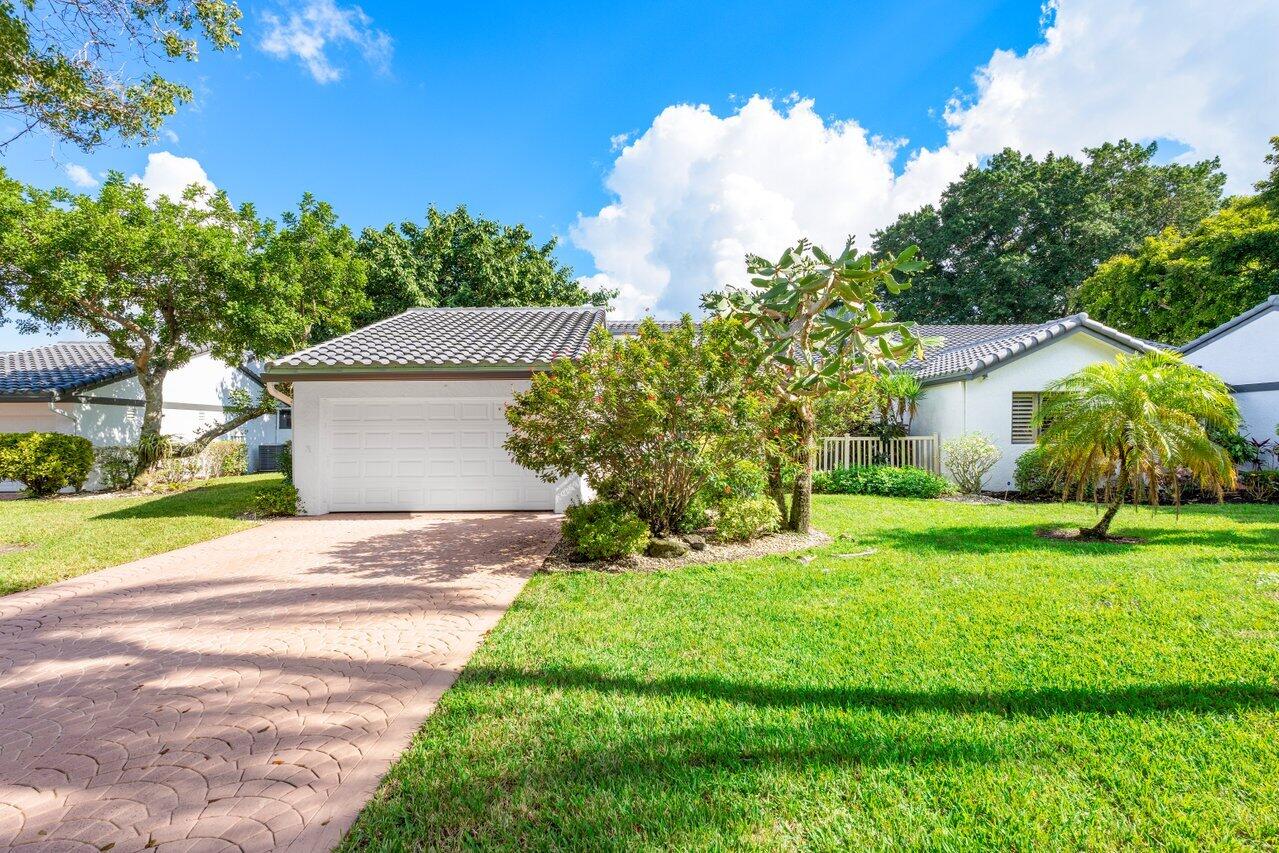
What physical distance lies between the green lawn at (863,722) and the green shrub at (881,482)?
716 centimetres

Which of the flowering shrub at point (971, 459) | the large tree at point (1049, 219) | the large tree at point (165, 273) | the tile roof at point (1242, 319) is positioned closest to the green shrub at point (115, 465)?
the large tree at point (165, 273)

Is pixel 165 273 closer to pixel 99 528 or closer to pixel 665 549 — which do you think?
pixel 99 528

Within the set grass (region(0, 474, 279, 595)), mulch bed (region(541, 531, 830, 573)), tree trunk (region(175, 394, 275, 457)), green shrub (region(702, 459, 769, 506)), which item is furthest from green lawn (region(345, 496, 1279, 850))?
tree trunk (region(175, 394, 275, 457))

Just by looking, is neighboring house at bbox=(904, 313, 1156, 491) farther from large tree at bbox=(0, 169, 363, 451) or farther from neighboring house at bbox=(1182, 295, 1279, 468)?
large tree at bbox=(0, 169, 363, 451)

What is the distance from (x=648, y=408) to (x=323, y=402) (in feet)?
25.9

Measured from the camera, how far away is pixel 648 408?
6.41 m

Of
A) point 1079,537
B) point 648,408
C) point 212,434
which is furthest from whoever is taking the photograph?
point 212,434

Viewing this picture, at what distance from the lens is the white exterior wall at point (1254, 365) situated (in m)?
13.7

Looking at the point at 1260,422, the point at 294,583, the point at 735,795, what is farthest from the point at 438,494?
the point at 1260,422

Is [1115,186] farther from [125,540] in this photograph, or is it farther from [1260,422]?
[125,540]

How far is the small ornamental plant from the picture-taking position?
664 cm

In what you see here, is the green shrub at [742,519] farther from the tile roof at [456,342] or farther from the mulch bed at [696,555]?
the tile roof at [456,342]

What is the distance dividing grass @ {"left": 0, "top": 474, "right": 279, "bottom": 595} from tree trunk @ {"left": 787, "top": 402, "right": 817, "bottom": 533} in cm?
977

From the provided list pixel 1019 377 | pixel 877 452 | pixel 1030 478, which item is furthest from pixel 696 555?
pixel 1019 377
